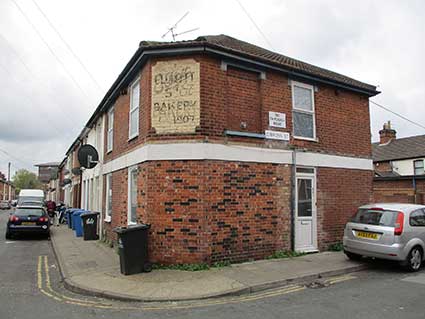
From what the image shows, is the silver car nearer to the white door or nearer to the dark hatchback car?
the white door

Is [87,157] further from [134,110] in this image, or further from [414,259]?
[414,259]

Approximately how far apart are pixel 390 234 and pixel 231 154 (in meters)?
4.00

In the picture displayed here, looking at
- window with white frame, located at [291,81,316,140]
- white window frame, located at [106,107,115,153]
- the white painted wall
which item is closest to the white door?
window with white frame, located at [291,81,316,140]

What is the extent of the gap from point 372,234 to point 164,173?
5.03 meters

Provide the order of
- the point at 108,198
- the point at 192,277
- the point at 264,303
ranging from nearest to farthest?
the point at 264,303 → the point at 192,277 → the point at 108,198

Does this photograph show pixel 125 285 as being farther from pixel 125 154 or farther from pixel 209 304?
pixel 125 154

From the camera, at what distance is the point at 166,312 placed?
211 inches

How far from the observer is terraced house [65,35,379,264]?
8070mm

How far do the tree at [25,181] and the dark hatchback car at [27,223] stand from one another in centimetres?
9184

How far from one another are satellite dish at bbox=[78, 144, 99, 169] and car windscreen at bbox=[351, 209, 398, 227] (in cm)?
962

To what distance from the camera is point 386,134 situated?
34.9 m

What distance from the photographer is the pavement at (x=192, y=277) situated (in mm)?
6164

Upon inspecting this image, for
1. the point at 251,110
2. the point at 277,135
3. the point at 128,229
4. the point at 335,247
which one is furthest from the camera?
the point at 335,247

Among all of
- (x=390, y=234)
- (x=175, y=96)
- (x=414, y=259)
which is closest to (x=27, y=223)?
(x=175, y=96)
